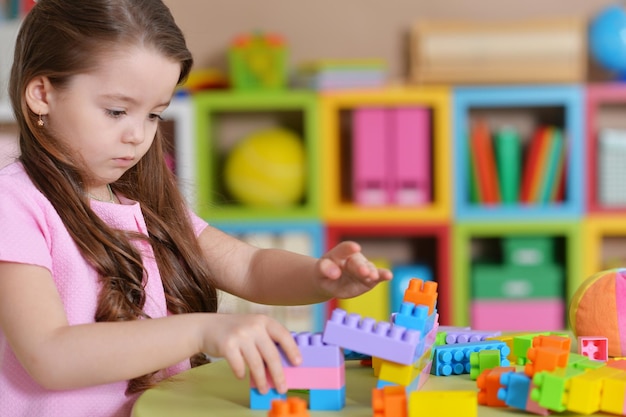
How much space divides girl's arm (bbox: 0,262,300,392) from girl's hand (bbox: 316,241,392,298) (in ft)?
0.37

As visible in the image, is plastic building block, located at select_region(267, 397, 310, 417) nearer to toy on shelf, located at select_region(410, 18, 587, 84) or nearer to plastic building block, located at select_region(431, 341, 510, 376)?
plastic building block, located at select_region(431, 341, 510, 376)

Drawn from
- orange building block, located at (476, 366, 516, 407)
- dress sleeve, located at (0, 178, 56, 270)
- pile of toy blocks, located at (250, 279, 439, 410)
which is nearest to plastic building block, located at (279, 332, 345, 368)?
pile of toy blocks, located at (250, 279, 439, 410)

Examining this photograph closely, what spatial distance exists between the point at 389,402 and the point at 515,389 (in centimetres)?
11

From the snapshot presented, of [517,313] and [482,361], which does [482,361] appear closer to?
[482,361]

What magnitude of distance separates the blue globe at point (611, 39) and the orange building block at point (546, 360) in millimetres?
2129

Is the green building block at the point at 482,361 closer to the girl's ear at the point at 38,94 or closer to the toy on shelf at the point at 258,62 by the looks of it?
the girl's ear at the point at 38,94

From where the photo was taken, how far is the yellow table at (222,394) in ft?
2.48

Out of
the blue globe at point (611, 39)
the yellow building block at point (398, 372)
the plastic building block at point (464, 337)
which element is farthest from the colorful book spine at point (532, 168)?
the yellow building block at point (398, 372)

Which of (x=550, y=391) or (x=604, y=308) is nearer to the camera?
(x=550, y=391)

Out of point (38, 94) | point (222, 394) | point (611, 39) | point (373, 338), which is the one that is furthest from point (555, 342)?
point (611, 39)

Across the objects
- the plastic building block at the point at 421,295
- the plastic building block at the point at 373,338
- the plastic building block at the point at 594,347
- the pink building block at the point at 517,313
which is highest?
the plastic building block at the point at 421,295

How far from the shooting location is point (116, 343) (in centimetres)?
78

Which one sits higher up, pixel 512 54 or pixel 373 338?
pixel 512 54

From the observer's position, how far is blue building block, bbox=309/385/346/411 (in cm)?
76
